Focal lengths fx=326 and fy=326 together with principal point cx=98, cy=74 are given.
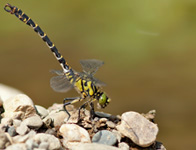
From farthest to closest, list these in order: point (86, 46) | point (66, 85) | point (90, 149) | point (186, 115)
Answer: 1. point (86, 46)
2. point (186, 115)
3. point (66, 85)
4. point (90, 149)

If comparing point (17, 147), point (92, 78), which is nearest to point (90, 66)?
point (92, 78)

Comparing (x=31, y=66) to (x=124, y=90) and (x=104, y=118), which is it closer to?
(x=124, y=90)

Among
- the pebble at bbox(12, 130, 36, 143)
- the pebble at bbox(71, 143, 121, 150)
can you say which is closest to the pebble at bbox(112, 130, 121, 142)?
the pebble at bbox(71, 143, 121, 150)

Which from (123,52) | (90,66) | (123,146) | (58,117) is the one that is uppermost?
(123,52)

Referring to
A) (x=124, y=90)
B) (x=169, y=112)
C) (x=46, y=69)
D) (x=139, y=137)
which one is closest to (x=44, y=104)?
(x=46, y=69)

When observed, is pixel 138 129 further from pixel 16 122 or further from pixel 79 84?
pixel 16 122

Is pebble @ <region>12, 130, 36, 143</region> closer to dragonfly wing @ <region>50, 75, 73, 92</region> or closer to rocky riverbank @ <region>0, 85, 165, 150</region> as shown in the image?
rocky riverbank @ <region>0, 85, 165, 150</region>
